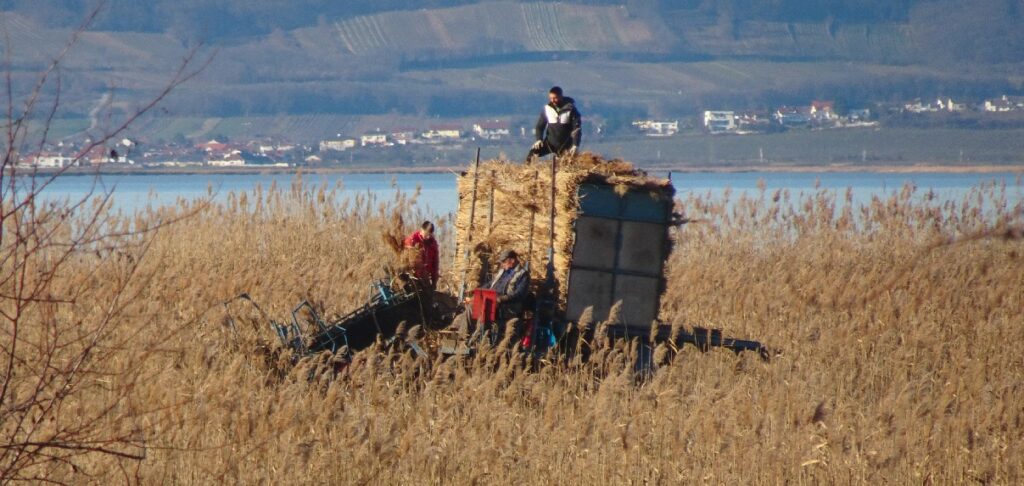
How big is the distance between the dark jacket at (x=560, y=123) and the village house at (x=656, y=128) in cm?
9757

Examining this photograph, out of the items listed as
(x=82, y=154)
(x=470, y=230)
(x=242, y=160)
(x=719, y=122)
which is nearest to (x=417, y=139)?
(x=242, y=160)

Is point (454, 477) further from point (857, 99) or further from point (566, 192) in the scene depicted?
point (857, 99)

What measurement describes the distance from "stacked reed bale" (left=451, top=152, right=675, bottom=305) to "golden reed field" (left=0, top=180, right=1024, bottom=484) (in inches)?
29.6

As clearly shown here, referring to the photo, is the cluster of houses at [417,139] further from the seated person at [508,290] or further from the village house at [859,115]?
the seated person at [508,290]

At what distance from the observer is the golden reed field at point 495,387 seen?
7512mm

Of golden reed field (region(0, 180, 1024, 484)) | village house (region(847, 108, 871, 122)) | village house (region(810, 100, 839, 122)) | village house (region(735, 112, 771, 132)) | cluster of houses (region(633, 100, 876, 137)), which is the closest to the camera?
golden reed field (region(0, 180, 1024, 484))

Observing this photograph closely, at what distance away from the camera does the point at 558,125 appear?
43.8 ft

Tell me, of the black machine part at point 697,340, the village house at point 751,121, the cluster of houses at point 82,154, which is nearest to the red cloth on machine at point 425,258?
the black machine part at point 697,340

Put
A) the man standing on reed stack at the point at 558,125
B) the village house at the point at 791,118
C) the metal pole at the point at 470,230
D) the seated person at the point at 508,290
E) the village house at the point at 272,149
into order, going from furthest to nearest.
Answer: the village house at the point at 791,118, the village house at the point at 272,149, the man standing on reed stack at the point at 558,125, the metal pole at the point at 470,230, the seated person at the point at 508,290

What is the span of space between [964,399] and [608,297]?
9.94 feet

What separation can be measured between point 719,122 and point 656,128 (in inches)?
334

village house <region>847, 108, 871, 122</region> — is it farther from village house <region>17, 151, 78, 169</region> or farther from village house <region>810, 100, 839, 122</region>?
village house <region>17, 151, 78, 169</region>

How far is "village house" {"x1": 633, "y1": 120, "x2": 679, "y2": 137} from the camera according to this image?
11356 centimetres

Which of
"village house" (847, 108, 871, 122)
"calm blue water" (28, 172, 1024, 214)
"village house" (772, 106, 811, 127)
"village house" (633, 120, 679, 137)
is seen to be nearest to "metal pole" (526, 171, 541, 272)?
"calm blue water" (28, 172, 1024, 214)
